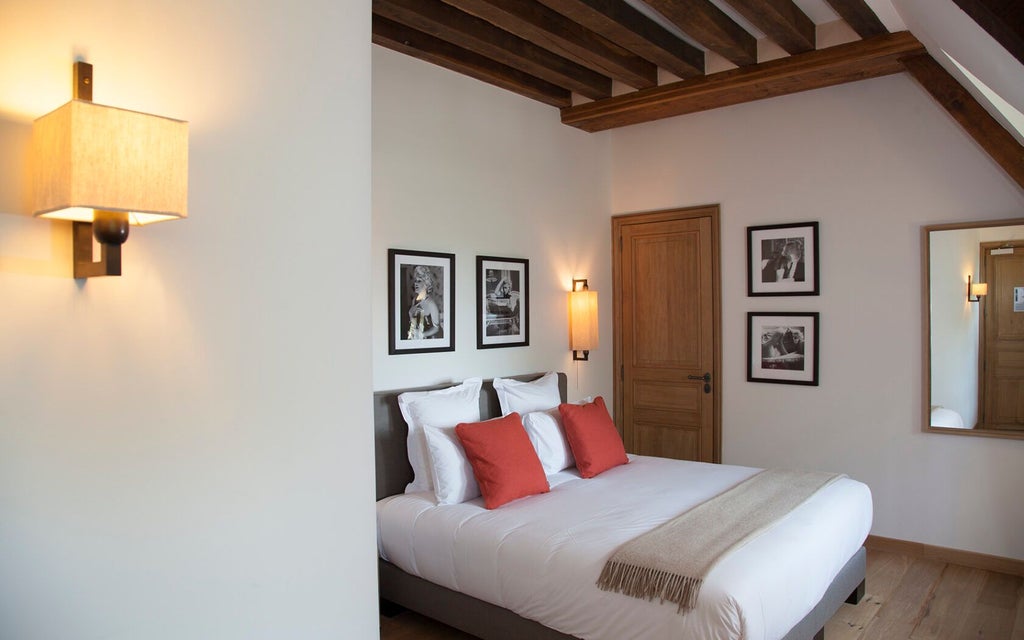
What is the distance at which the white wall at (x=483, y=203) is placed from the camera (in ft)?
13.1

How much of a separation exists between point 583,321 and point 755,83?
1.88 metres

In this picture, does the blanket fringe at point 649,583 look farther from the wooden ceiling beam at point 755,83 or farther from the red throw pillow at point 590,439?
the wooden ceiling beam at point 755,83

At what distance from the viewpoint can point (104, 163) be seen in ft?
4.05

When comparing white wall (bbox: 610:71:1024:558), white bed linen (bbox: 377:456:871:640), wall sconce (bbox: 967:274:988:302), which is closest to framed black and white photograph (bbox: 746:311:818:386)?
white wall (bbox: 610:71:1024:558)

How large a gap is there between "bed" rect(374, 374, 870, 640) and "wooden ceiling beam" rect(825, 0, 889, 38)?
2.33m

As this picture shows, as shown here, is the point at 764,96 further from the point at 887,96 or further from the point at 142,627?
the point at 142,627

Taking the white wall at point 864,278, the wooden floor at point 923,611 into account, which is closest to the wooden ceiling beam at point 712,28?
the white wall at point 864,278

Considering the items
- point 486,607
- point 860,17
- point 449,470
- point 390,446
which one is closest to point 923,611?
point 486,607

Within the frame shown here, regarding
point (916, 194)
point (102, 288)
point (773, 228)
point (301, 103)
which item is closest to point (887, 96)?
point (916, 194)

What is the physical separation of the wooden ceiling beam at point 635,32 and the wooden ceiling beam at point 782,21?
537mm

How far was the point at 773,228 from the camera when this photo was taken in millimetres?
4922

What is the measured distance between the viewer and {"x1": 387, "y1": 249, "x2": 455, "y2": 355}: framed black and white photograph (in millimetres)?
3979

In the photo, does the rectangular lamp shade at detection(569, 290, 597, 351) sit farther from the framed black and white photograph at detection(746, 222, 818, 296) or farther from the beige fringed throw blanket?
the beige fringed throw blanket

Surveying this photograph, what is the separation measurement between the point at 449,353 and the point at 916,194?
2.93 m
